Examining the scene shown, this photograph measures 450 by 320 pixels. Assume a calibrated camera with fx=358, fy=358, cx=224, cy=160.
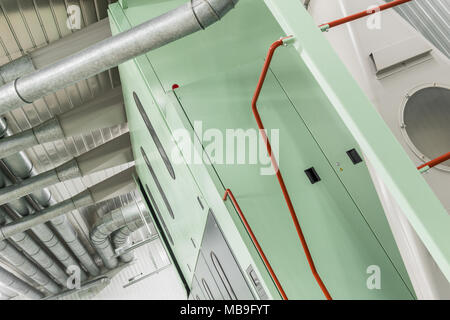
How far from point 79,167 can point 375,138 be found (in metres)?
6.36

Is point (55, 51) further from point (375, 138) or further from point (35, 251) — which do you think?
point (35, 251)

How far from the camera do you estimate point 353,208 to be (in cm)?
287

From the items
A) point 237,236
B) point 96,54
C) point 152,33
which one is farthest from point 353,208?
point 96,54

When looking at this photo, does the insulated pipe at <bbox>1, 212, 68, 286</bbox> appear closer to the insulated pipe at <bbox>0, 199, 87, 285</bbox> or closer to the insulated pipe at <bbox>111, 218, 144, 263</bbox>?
the insulated pipe at <bbox>0, 199, 87, 285</bbox>

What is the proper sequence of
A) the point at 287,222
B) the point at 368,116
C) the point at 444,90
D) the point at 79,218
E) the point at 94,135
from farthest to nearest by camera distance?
the point at 79,218 < the point at 94,135 < the point at 287,222 < the point at 444,90 < the point at 368,116

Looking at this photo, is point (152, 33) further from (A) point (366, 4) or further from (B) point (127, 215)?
(B) point (127, 215)

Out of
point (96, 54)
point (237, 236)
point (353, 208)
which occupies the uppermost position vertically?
point (96, 54)

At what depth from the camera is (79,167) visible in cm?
694

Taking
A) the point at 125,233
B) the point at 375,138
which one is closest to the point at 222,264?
the point at 375,138

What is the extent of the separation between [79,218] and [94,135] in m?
4.67

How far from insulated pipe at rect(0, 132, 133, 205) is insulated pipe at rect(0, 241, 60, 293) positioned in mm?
2990

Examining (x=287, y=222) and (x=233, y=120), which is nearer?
(x=287, y=222)
